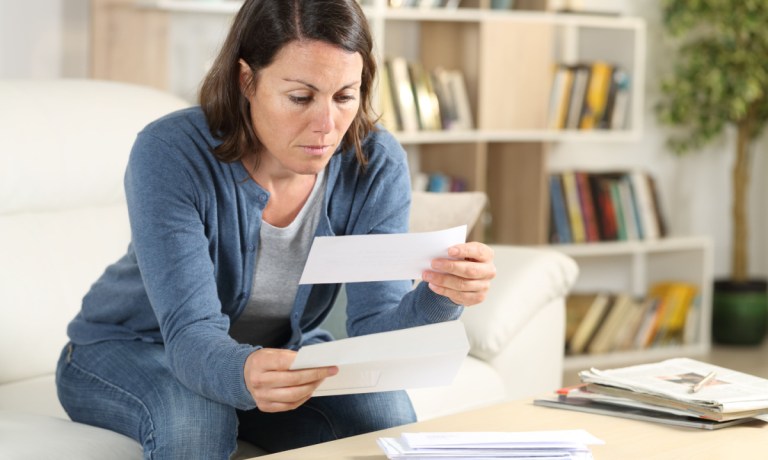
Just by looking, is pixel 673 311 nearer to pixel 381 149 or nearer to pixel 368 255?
→ pixel 381 149

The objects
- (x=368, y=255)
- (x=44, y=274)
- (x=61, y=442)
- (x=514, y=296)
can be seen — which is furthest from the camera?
(x=514, y=296)

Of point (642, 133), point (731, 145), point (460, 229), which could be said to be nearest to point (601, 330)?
point (642, 133)

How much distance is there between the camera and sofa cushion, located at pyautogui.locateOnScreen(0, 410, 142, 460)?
154 centimetres

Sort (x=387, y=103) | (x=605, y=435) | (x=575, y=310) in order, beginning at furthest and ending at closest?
(x=575, y=310) → (x=387, y=103) → (x=605, y=435)

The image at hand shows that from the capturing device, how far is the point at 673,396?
1.53 metres

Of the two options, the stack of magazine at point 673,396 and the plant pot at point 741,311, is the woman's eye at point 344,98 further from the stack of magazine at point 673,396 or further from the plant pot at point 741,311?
the plant pot at point 741,311

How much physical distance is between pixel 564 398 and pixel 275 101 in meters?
0.61

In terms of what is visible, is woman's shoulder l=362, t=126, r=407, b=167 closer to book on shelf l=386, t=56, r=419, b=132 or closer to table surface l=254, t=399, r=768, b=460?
table surface l=254, t=399, r=768, b=460

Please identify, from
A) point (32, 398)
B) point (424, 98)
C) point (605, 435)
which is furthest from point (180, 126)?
point (424, 98)

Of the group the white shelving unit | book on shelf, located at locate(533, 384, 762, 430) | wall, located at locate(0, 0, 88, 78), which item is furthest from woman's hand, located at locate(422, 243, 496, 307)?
the white shelving unit

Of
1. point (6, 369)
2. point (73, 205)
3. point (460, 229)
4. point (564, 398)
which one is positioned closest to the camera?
point (460, 229)

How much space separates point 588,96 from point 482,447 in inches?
108

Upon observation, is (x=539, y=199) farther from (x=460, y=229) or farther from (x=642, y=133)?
(x=460, y=229)

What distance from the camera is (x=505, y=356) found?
2273 mm
